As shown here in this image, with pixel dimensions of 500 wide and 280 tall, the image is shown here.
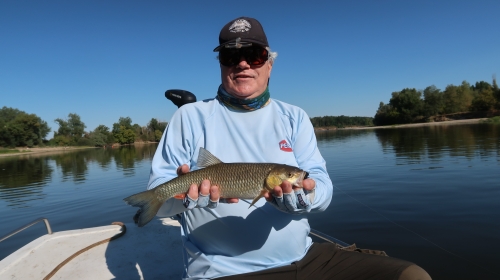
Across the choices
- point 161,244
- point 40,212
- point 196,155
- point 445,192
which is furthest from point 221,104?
point 40,212

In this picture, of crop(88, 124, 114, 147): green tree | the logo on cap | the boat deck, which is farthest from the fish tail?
crop(88, 124, 114, 147): green tree

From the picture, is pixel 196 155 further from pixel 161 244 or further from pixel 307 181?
pixel 161 244

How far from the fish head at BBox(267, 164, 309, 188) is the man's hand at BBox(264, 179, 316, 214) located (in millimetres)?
61

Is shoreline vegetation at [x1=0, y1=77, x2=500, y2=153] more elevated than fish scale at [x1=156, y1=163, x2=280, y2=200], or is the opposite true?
shoreline vegetation at [x1=0, y1=77, x2=500, y2=153]

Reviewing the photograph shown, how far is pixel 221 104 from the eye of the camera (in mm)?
3250

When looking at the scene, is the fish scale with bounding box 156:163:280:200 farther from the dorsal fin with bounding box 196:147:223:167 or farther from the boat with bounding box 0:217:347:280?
the boat with bounding box 0:217:347:280

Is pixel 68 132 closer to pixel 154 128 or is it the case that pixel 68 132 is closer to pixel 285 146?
pixel 154 128

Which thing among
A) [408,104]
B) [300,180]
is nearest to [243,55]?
[300,180]

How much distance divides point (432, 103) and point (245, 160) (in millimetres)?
113973

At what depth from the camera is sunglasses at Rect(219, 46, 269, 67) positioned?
10.2 feet

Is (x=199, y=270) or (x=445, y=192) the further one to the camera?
(x=445, y=192)

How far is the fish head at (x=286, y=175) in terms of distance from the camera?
2.56 meters

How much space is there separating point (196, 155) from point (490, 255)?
278 inches

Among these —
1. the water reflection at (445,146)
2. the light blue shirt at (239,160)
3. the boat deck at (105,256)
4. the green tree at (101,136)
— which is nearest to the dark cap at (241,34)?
the light blue shirt at (239,160)
